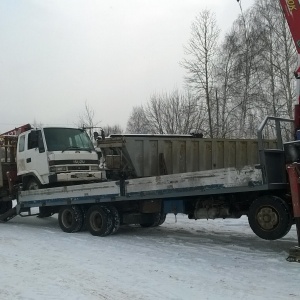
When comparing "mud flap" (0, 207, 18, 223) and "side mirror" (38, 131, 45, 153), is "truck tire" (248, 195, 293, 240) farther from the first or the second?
"mud flap" (0, 207, 18, 223)

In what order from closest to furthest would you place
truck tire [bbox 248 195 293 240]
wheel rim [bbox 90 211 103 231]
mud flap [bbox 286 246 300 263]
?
mud flap [bbox 286 246 300 263] → truck tire [bbox 248 195 293 240] → wheel rim [bbox 90 211 103 231]

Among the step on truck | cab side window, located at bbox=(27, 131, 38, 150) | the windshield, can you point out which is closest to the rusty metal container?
the step on truck

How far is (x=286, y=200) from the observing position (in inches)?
311

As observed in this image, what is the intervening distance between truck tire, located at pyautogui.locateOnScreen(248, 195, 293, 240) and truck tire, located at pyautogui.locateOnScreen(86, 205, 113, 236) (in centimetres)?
401

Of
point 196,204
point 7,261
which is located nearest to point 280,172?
point 196,204

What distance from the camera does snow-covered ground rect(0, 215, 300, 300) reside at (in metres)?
5.83

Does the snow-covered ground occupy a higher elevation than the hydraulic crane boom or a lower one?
lower

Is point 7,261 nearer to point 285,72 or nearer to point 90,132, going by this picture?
point 90,132

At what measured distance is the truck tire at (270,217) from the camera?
7.54 metres

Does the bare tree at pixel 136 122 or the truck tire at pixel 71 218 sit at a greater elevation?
the bare tree at pixel 136 122

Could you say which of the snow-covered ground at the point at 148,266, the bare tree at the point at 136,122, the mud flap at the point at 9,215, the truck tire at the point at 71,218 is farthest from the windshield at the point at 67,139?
the bare tree at the point at 136,122

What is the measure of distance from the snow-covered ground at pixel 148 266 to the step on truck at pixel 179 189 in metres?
0.58

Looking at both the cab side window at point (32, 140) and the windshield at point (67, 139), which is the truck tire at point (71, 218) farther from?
the cab side window at point (32, 140)

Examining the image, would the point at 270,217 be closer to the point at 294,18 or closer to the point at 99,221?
the point at 294,18
